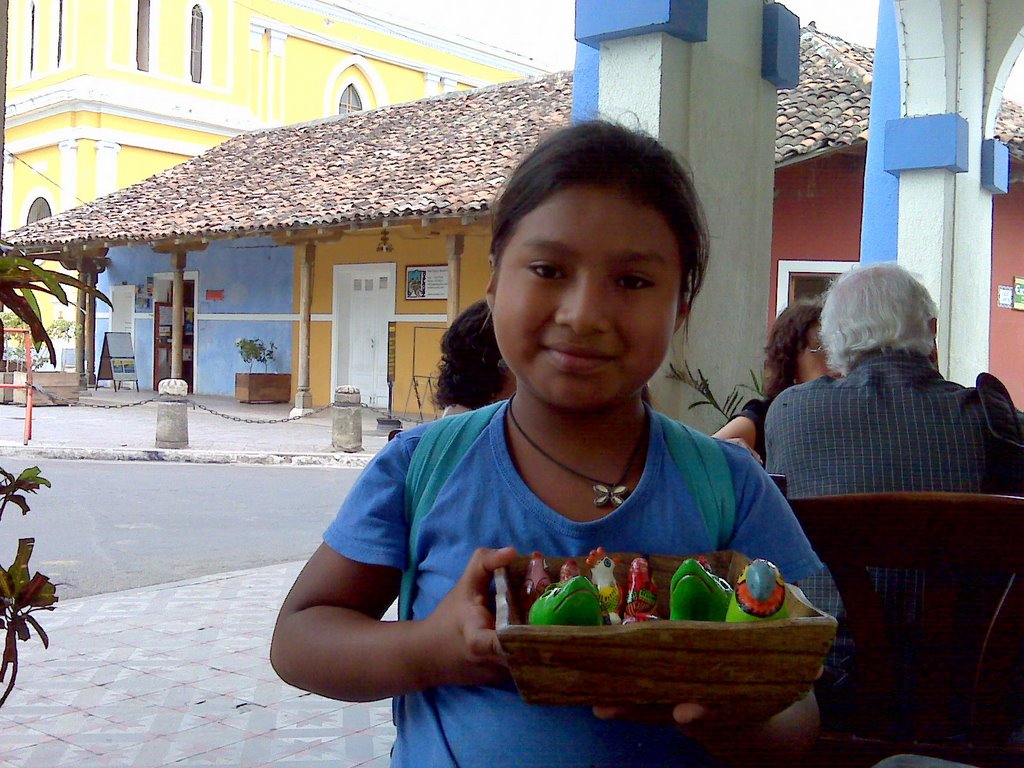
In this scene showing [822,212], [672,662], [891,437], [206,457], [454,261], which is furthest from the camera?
[454,261]

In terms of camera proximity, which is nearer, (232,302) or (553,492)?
(553,492)

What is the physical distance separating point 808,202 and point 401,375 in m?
6.70

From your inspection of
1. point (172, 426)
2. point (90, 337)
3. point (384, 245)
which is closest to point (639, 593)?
point (172, 426)

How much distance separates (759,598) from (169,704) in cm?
316

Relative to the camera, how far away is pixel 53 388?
18047 mm

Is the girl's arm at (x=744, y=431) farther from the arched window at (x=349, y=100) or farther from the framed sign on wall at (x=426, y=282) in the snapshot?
the arched window at (x=349, y=100)

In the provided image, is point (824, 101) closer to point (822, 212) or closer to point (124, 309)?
point (822, 212)

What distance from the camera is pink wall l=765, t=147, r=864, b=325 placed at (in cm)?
1359

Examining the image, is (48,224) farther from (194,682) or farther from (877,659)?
(877,659)

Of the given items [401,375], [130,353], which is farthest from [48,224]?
[401,375]

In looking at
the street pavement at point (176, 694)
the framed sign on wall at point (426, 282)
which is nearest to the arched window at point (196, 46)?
the framed sign on wall at point (426, 282)

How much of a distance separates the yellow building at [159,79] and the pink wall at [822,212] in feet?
55.1

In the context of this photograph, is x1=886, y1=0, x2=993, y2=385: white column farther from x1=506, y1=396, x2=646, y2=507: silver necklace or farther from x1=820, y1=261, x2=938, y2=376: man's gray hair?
Answer: x1=506, y1=396, x2=646, y2=507: silver necklace

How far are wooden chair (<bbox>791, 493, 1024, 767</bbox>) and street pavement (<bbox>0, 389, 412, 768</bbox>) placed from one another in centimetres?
183
